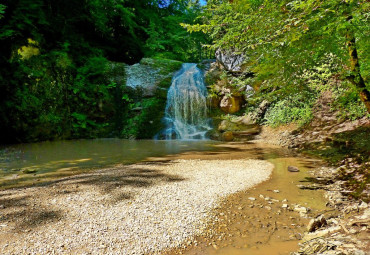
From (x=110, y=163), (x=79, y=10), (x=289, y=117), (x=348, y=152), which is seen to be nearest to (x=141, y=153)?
(x=110, y=163)

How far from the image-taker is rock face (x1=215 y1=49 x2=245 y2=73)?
12695 mm

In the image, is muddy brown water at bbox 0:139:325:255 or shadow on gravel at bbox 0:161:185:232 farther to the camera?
shadow on gravel at bbox 0:161:185:232

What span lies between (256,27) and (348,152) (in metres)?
4.43

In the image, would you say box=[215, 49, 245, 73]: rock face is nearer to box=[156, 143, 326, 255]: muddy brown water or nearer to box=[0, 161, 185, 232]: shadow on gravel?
box=[156, 143, 326, 255]: muddy brown water

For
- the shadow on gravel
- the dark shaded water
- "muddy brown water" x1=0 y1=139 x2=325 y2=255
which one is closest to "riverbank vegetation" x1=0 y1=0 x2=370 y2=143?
"muddy brown water" x1=0 y1=139 x2=325 y2=255

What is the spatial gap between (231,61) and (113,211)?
12.0m

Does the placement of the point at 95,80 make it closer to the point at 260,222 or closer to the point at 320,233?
→ the point at 260,222

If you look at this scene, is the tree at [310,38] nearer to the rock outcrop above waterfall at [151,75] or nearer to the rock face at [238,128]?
the rock face at [238,128]

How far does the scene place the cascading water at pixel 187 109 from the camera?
12276mm

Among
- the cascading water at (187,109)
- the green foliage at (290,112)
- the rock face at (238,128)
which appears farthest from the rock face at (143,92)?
the green foliage at (290,112)

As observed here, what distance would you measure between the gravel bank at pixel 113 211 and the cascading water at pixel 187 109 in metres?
7.47

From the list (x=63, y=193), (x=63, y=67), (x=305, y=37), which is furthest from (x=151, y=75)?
(x=63, y=193)

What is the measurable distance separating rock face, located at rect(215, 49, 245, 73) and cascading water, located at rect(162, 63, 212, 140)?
1721mm

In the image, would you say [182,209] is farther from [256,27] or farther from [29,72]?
[29,72]
